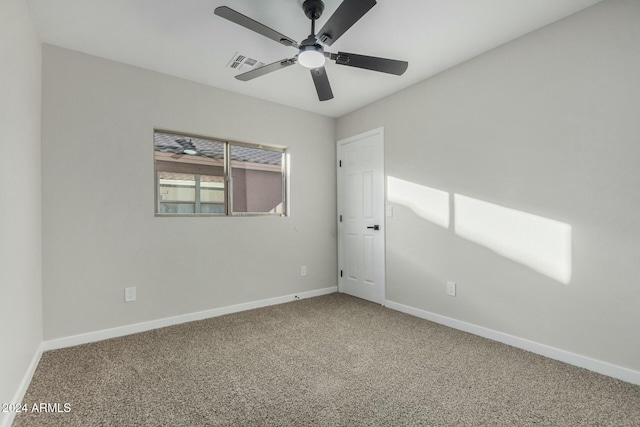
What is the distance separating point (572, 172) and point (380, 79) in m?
1.85

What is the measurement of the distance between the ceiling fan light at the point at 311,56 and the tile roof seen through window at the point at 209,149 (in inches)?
66.8

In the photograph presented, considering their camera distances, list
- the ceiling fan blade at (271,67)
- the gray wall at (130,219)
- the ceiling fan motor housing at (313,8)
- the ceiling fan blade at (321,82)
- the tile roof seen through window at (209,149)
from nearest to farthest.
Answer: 1. the ceiling fan motor housing at (313,8)
2. the ceiling fan blade at (271,67)
3. the ceiling fan blade at (321,82)
4. the gray wall at (130,219)
5. the tile roof seen through window at (209,149)

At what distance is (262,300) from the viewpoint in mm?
3582

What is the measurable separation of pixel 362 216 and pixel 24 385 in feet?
10.7

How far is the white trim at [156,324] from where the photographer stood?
2.47m

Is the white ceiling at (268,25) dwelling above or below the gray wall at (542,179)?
above

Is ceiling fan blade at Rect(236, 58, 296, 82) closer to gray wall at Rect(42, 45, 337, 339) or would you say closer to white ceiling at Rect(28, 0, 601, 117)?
white ceiling at Rect(28, 0, 601, 117)

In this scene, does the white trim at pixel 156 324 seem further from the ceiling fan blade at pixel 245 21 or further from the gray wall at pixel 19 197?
the ceiling fan blade at pixel 245 21

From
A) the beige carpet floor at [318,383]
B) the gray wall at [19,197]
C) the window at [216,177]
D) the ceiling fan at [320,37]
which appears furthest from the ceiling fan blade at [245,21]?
the beige carpet floor at [318,383]

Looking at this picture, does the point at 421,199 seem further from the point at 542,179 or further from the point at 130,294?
the point at 130,294

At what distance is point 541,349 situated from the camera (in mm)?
2305

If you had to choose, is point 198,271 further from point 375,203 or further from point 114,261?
point 375,203

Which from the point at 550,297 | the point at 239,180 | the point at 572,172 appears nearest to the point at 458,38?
the point at 572,172

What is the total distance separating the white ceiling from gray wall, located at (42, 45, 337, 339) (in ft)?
0.94
